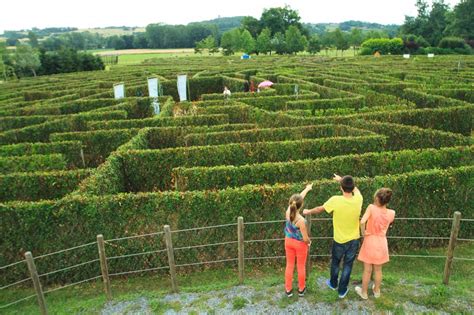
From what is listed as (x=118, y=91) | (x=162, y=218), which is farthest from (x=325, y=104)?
(x=162, y=218)

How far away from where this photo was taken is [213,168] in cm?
1202

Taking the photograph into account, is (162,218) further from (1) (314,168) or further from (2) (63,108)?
(2) (63,108)

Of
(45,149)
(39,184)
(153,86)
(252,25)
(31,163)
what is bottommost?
(39,184)

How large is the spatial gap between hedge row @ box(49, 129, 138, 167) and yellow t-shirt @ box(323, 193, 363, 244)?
12.9 m

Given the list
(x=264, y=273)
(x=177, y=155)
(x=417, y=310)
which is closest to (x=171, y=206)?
(x=264, y=273)

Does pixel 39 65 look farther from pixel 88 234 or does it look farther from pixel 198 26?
pixel 198 26

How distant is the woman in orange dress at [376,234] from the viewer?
6938mm

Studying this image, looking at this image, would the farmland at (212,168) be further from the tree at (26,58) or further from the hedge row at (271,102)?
the tree at (26,58)

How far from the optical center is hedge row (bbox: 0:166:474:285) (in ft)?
31.1

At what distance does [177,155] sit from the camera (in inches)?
554

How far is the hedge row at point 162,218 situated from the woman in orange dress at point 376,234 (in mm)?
2812

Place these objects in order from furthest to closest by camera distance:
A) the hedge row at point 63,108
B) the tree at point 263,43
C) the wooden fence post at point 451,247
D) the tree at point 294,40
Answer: the tree at point 294,40 → the tree at point 263,43 → the hedge row at point 63,108 → the wooden fence post at point 451,247

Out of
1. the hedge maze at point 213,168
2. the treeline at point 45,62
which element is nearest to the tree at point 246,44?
the treeline at point 45,62

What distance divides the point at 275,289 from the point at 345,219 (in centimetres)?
249
